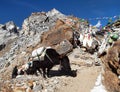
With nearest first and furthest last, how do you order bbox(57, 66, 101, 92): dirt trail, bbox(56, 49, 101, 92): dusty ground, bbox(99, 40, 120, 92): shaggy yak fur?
bbox(99, 40, 120, 92): shaggy yak fur, bbox(57, 66, 101, 92): dirt trail, bbox(56, 49, 101, 92): dusty ground

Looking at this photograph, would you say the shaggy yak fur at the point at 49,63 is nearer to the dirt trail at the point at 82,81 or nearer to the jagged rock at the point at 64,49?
the jagged rock at the point at 64,49

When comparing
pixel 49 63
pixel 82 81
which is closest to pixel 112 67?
pixel 82 81

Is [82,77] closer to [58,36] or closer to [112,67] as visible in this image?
[112,67]

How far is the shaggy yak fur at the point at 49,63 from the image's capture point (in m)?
23.9

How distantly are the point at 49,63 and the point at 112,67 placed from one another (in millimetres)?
8238

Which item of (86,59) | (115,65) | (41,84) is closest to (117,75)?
(115,65)

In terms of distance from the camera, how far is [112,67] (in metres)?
16.7

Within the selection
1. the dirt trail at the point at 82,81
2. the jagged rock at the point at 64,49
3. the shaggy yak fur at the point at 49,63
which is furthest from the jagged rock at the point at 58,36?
the dirt trail at the point at 82,81

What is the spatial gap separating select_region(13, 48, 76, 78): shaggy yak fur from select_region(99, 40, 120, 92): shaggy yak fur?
698 centimetres

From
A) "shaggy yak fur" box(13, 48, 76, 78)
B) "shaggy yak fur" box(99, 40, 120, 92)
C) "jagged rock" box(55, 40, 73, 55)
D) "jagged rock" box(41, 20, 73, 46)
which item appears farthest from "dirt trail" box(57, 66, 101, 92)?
"jagged rock" box(41, 20, 73, 46)

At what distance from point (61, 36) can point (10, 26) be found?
442 feet

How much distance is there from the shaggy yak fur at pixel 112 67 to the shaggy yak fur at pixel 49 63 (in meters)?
6.98

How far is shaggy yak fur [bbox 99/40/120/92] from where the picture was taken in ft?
51.9

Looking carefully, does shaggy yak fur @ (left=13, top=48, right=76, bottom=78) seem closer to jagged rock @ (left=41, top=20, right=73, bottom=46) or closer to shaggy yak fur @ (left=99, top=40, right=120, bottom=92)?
shaggy yak fur @ (left=99, top=40, right=120, bottom=92)
